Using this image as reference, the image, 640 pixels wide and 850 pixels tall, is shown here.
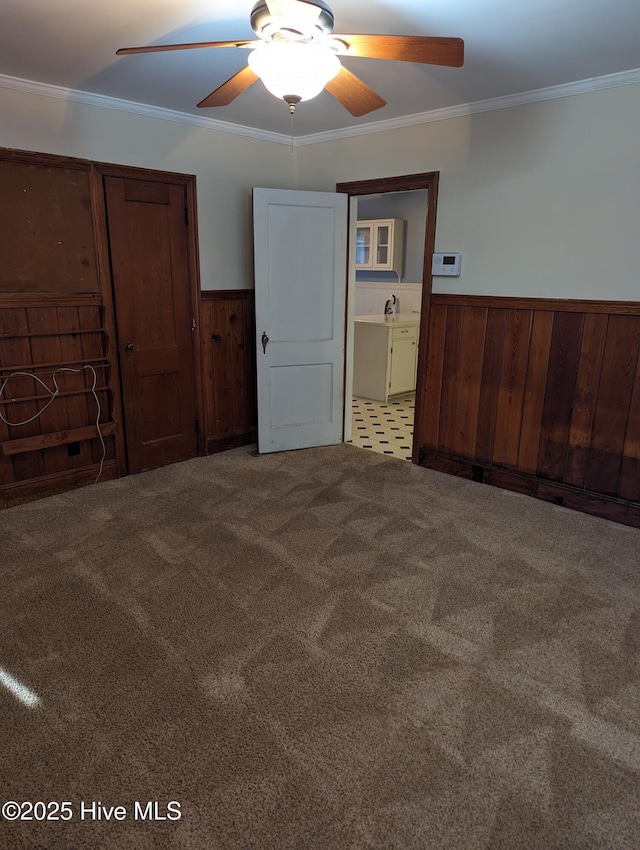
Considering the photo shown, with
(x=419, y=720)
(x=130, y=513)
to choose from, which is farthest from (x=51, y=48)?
(x=419, y=720)

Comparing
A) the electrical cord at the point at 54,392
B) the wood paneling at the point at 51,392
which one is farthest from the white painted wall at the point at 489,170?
the electrical cord at the point at 54,392

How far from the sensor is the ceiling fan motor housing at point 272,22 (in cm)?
178

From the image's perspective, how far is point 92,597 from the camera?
2508 mm

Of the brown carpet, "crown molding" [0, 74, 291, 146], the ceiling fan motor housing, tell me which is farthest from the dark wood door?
the ceiling fan motor housing

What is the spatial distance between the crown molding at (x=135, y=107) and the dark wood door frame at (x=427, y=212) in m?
0.78

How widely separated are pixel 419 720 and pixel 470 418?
244cm

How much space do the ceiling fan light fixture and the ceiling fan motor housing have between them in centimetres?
3

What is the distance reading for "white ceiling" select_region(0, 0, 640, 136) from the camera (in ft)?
7.31

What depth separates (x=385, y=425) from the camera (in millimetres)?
5262

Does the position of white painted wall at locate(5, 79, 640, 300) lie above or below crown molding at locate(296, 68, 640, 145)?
below

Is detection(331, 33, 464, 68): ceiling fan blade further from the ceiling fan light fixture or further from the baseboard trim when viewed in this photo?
the baseboard trim

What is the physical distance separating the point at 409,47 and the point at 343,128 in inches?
99.4

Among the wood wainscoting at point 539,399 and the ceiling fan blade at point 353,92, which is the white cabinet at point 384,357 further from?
the ceiling fan blade at point 353,92

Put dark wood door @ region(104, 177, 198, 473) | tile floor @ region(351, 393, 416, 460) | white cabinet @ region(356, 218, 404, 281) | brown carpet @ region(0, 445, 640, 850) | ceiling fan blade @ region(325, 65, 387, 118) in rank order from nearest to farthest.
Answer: brown carpet @ region(0, 445, 640, 850), ceiling fan blade @ region(325, 65, 387, 118), dark wood door @ region(104, 177, 198, 473), tile floor @ region(351, 393, 416, 460), white cabinet @ region(356, 218, 404, 281)
